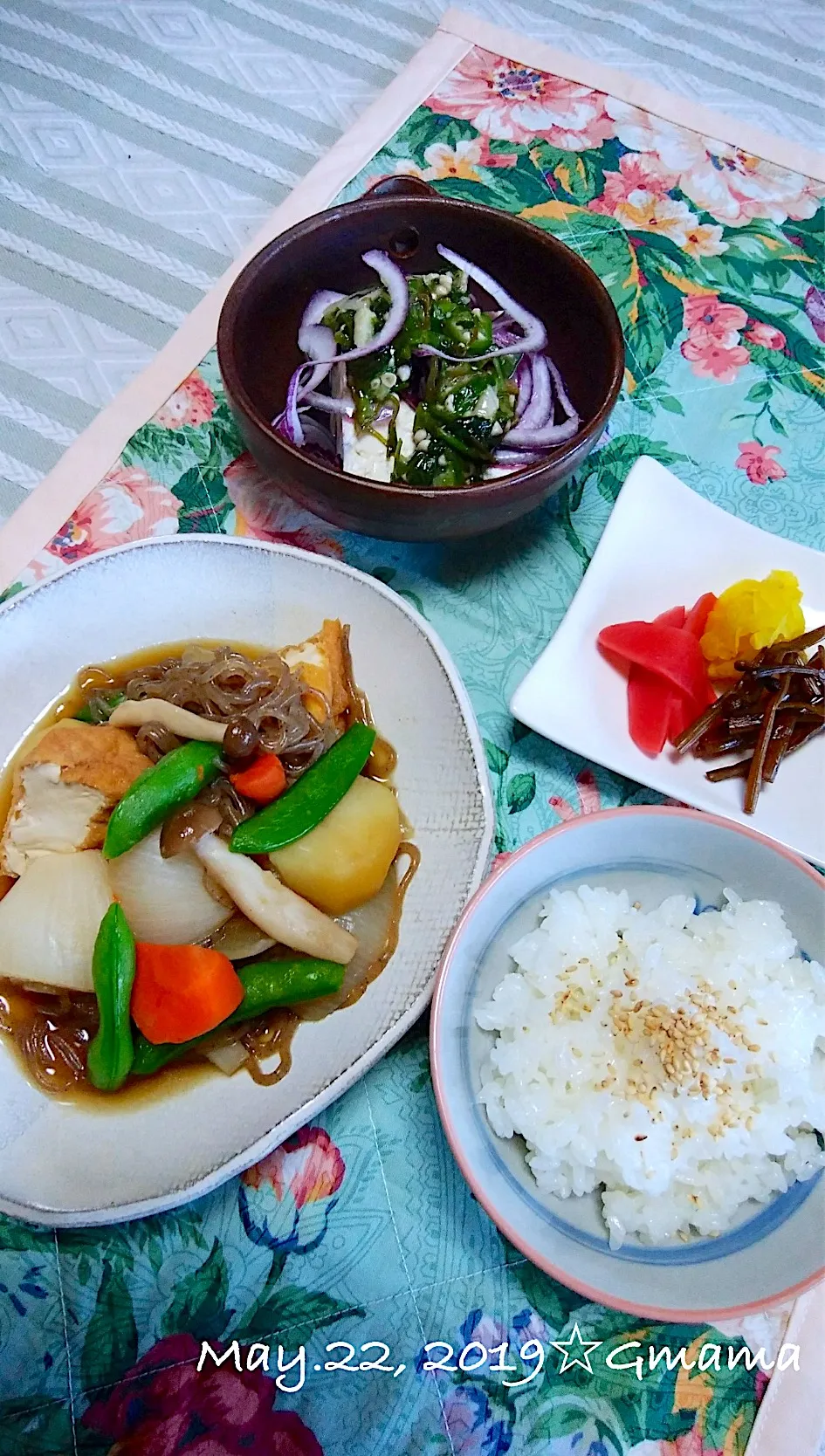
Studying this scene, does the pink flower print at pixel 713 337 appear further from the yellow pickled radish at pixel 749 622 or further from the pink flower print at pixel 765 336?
the yellow pickled radish at pixel 749 622

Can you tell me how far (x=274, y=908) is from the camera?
5.22 feet

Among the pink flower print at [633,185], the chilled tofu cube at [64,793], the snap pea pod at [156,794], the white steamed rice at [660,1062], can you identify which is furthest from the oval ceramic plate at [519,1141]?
the pink flower print at [633,185]

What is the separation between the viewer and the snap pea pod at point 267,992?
1.55 meters

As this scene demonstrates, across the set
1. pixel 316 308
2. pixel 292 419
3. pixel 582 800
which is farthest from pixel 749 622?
pixel 316 308

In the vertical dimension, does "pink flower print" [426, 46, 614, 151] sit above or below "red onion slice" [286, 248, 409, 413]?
above

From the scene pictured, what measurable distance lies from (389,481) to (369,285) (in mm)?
478

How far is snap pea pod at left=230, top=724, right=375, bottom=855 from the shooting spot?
161cm

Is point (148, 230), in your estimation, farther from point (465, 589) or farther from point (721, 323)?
point (721, 323)

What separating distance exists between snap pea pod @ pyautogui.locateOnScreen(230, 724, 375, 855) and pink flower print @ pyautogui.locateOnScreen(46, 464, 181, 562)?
61 cm

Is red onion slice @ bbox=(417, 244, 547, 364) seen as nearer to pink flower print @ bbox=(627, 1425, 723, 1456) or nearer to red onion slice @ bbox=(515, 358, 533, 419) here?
red onion slice @ bbox=(515, 358, 533, 419)

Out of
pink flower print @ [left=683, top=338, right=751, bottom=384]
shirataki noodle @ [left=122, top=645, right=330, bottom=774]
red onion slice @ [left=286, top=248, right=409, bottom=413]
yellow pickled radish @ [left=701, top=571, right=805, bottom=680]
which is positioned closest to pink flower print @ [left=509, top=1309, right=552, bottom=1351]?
shirataki noodle @ [left=122, top=645, right=330, bottom=774]

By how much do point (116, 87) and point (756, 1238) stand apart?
283 cm

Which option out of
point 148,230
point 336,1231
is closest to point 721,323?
point 148,230

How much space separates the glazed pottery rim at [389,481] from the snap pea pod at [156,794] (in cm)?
53
